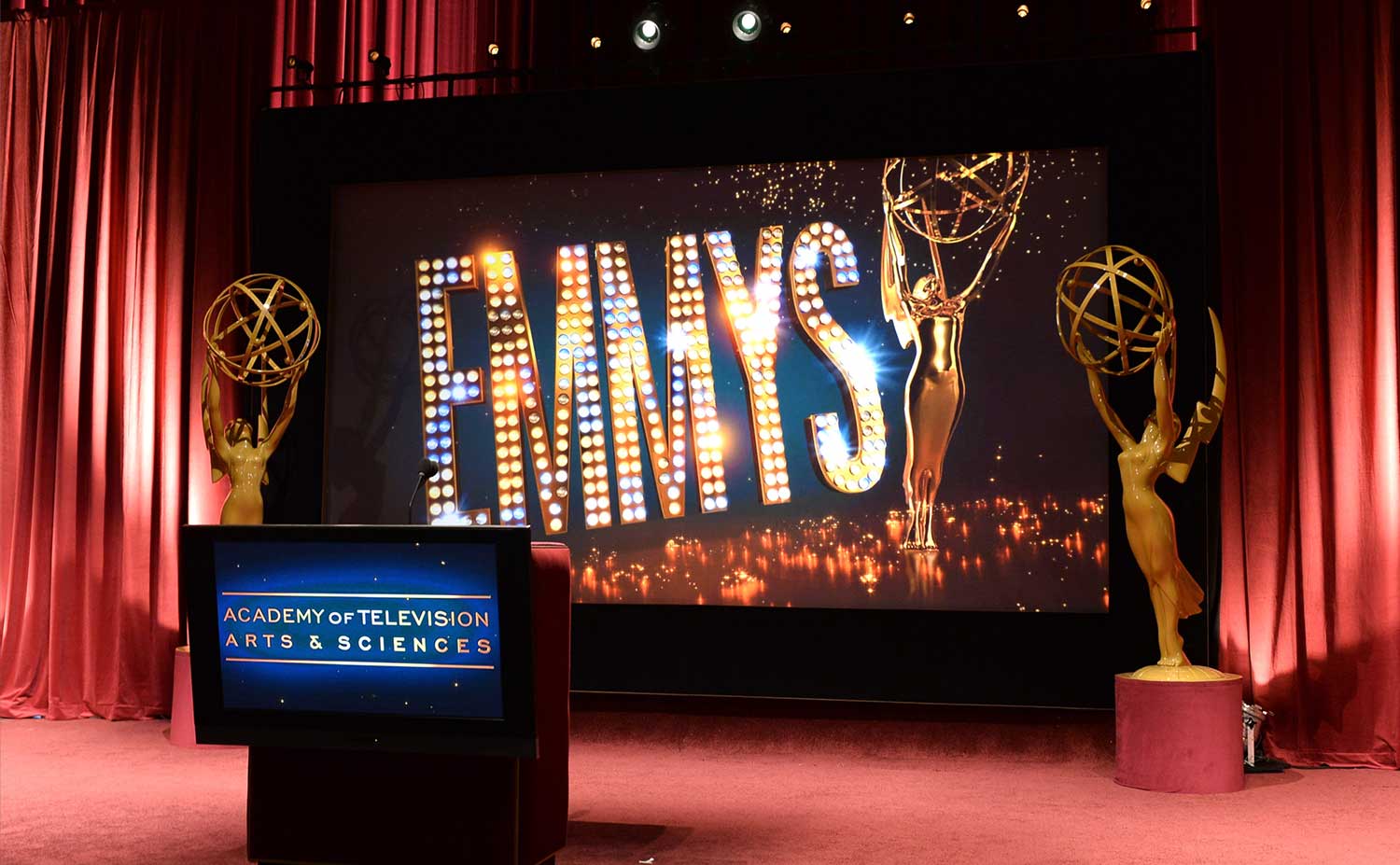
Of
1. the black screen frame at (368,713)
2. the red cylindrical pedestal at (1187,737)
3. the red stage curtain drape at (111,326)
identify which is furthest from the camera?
the red stage curtain drape at (111,326)

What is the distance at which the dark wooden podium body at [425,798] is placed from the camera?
2.94 metres

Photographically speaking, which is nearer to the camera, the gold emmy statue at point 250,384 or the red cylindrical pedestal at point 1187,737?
the red cylindrical pedestal at point 1187,737

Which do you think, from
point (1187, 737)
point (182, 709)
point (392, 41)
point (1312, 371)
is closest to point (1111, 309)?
point (1312, 371)

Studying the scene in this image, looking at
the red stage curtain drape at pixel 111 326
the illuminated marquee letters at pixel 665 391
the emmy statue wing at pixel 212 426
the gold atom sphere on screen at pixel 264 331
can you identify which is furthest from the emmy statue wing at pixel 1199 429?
the red stage curtain drape at pixel 111 326

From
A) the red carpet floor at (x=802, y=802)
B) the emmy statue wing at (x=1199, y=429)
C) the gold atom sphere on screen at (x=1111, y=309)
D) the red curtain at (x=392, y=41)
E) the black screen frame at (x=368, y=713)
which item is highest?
the red curtain at (x=392, y=41)

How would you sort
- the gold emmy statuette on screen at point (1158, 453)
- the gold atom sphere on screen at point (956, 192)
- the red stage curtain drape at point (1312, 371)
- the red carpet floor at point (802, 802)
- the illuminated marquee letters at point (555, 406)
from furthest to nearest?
1. the illuminated marquee letters at point (555, 406)
2. the gold atom sphere on screen at point (956, 192)
3. the red stage curtain drape at point (1312, 371)
4. the gold emmy statuette on screen at point (1158, 453)
5. the red carpet floor at point (802, 802)

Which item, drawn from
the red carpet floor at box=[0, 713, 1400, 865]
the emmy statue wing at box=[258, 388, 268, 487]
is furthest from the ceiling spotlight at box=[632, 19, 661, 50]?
the red carpet floor at box=[0, 713, 1400, 865]

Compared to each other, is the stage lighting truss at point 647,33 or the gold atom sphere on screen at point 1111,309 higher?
the stage lighting truss at point 647,33

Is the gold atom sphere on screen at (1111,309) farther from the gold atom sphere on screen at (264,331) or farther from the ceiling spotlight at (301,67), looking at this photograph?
the ceiling spotlight at (301,67)

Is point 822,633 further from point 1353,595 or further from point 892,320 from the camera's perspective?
point 1353,595

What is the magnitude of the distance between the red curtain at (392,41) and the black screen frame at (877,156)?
460 millimetres

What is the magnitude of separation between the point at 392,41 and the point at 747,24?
193 cm

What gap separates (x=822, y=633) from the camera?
18.1 feet

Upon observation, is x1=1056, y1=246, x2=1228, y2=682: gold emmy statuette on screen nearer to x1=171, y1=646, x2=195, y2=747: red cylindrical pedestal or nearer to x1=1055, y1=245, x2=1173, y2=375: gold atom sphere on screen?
x1=1055, y1=245, x2=1173, y2=375: gold atom sphere on screen
